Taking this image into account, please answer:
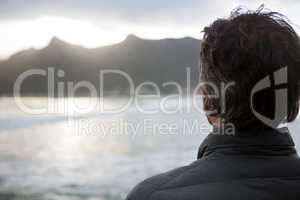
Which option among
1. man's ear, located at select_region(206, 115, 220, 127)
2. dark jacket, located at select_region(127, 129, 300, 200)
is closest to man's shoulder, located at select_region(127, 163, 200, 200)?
dark jacket, located at select_region(127, 129, 300, 200)

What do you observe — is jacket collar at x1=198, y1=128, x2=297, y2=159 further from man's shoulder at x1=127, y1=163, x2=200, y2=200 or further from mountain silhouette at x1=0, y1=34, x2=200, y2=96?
mountain silhouette at x1=0, y1=34, x2=200, y2=96

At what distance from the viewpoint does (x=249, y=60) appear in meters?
0.89

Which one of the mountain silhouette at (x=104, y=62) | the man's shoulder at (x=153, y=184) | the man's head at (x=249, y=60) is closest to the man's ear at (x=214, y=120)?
the man's head at (x=249, y=60)

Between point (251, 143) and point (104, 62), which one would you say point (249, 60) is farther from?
point (104, 62)

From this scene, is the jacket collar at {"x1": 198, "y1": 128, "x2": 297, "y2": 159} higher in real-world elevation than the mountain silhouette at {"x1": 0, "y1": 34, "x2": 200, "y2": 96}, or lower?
lower

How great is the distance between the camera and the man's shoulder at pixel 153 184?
0.82 m

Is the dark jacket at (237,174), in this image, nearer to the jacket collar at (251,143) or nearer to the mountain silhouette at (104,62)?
the jacket collar at (251,143)

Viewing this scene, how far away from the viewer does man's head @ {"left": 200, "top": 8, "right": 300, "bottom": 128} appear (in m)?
0.89

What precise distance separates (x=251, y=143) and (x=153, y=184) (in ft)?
0.63

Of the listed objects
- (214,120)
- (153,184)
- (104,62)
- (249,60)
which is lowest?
(153,184)

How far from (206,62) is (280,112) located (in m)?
0.18

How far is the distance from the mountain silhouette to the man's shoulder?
17.5 m

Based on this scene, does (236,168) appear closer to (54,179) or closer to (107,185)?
(107,185)

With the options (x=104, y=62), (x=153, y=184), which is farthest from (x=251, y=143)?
(x=104, y=62)
